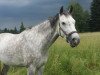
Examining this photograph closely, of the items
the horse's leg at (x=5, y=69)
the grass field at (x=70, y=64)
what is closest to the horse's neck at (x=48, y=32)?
the horse's leg at (x=5, y=69)

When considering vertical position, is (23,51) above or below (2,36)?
below

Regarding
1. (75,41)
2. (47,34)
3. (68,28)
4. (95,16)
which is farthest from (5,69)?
(95,16)

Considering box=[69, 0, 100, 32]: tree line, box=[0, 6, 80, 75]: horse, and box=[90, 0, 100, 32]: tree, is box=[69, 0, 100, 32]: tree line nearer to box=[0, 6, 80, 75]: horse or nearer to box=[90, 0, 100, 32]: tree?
box=[90, 0, 100, 32]: tree

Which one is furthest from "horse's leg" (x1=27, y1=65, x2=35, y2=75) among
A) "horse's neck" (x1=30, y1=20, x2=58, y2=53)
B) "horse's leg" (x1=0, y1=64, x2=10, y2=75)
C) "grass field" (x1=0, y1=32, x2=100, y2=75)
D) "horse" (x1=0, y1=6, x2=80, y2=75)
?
"grass field" (x1=0, y1=32, x2=100, y2=75)

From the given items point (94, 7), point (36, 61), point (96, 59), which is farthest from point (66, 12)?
point (94, 7)

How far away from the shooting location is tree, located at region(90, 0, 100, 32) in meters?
55.1

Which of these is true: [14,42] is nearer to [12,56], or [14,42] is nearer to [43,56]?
[12,56]

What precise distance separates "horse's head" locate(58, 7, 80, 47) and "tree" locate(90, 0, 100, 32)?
48.3 m

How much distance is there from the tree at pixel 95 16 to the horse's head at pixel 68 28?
48.3 metres

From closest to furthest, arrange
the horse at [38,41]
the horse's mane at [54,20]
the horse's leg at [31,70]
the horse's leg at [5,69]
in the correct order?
the horse at [38,41], the horse's mane at [54,20], the horse's leg at [31,70], the horse's leg at [5,69]

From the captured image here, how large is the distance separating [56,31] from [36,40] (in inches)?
19.4

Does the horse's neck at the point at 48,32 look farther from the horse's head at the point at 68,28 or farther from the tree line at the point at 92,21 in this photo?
the tree line at the point at 92,21

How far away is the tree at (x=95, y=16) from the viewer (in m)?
55.1

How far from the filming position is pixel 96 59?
1060 centimetres
